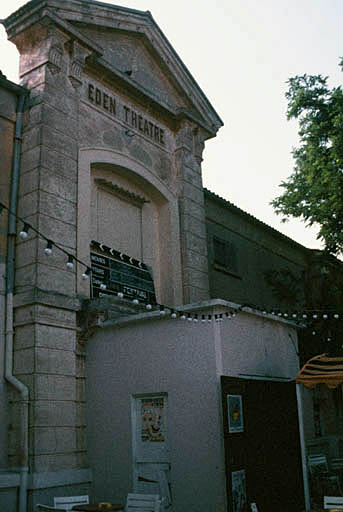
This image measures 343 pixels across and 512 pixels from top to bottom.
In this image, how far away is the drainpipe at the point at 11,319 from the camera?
8.82 meters

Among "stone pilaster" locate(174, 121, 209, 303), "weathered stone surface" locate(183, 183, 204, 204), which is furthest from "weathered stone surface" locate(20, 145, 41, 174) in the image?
"weathered stone surface" locate(183, 183, 204, 204)

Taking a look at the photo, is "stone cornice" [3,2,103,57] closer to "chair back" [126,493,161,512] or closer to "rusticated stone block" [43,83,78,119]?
"rusticated stone block" [43,83,78,119]

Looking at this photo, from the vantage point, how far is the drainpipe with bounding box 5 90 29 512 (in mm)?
8819

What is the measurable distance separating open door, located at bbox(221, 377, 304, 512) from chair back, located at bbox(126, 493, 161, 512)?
1.43m

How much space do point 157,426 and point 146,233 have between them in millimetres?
5378

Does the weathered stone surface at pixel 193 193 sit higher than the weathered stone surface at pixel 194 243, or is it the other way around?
the weathered stone surface at pixel 193 193

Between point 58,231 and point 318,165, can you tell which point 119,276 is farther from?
point 318,165

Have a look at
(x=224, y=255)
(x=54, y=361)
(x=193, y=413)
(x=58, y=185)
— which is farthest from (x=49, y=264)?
(x=224, y=255)

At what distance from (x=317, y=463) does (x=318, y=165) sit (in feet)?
26.4

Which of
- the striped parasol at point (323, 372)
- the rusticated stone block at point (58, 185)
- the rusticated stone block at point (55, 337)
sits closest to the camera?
the rusticated stone block at point (55, 337)

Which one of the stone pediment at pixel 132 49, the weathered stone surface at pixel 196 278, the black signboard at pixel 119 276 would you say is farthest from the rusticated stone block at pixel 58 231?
the stone pediment at pixel 132 49

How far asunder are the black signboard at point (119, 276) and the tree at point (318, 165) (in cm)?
561

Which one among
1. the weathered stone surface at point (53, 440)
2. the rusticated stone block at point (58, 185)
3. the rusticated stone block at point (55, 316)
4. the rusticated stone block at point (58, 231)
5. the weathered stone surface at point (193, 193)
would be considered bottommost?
the weathered stone surface at point (53, 440)

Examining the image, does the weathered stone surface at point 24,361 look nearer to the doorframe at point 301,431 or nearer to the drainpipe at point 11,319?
the drainpipe at point 11,319
